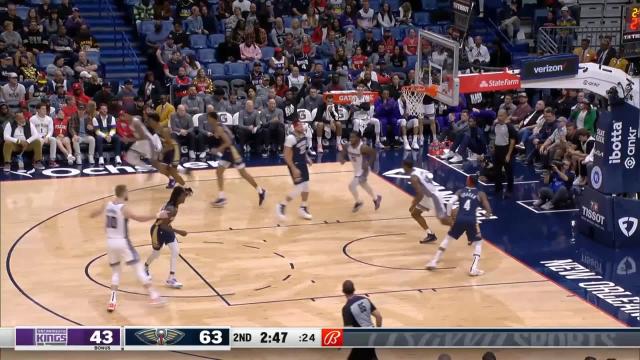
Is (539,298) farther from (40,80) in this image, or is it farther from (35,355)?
(40,80)

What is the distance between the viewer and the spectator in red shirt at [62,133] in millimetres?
24562

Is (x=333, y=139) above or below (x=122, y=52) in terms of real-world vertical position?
below

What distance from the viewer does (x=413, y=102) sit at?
1044 inches

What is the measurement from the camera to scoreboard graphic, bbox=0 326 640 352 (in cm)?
1406

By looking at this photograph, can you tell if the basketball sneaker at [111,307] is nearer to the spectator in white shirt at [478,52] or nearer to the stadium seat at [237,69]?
the stadium seat at [237,69]

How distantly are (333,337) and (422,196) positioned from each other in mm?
5332

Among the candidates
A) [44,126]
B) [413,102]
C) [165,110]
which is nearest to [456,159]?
[413,102]

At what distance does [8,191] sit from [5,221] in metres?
2.24

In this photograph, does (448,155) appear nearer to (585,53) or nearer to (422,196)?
(585,53)

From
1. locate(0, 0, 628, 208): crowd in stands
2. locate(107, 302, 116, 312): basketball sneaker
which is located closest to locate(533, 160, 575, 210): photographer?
locate(0, 0, 628, 208): crowd in stands

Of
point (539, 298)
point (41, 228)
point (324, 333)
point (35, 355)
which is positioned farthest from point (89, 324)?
point (539, 298)

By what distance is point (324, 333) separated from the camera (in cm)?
1405

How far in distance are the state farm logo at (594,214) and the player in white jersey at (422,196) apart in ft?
9.06

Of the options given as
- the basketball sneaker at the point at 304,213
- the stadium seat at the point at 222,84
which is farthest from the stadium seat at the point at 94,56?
the basketball sneaker at the point at 304,213
